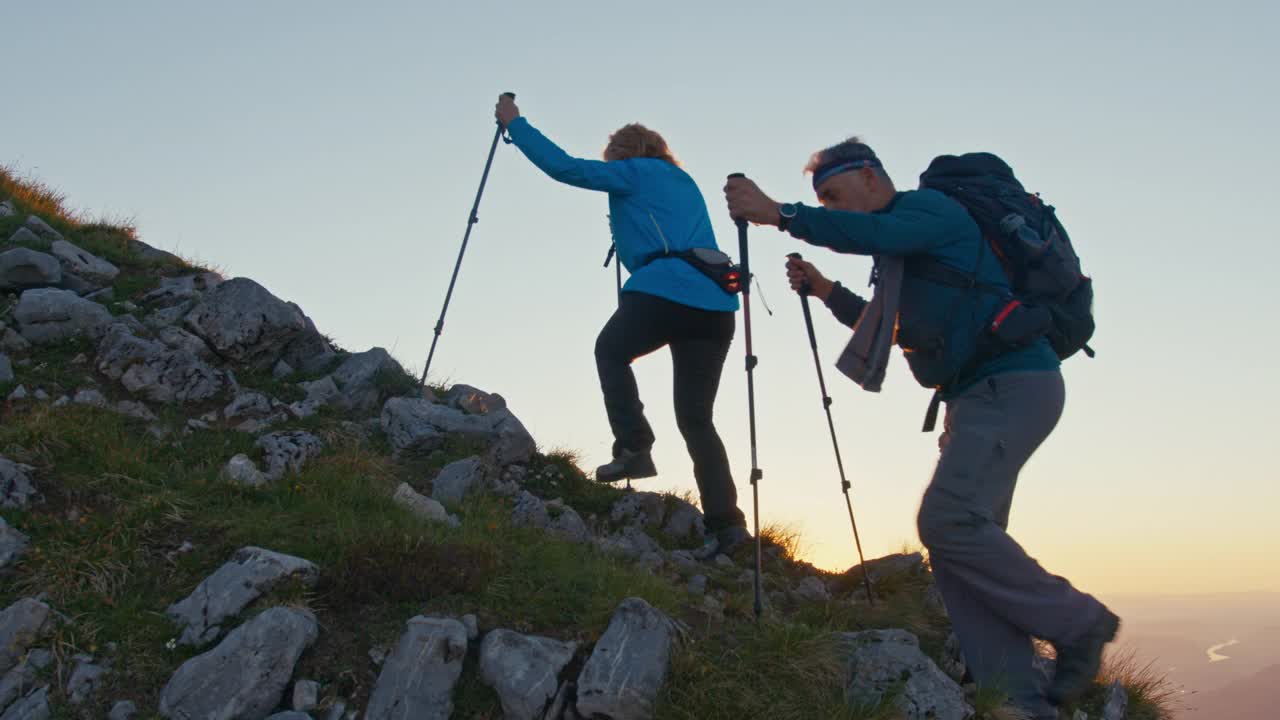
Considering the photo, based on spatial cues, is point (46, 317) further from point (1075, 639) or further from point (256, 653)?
point (1075, 639)

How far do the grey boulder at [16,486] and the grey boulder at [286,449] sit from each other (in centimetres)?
163

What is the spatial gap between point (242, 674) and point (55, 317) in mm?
6028

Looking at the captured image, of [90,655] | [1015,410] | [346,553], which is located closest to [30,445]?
[90,655]

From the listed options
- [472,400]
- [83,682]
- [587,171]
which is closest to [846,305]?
[587,171]

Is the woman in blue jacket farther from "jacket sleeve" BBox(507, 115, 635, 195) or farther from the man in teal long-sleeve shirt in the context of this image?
the man in teal long-sleeve shirt

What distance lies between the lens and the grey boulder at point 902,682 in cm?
566

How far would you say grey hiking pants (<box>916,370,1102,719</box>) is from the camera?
5352 mm

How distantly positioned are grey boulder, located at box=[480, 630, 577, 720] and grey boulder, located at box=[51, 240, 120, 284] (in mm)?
8197

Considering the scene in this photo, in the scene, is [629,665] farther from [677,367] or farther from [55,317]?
[55,317]

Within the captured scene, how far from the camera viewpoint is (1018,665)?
18.7 ft

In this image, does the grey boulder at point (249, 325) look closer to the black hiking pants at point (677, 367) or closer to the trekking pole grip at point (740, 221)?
the black hiking pants at point (677, 367)

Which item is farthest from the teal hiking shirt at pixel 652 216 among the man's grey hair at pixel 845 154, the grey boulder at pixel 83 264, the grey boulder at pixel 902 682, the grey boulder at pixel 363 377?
the grey boulder at pixel 83 264

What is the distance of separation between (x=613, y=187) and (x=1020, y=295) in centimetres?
371

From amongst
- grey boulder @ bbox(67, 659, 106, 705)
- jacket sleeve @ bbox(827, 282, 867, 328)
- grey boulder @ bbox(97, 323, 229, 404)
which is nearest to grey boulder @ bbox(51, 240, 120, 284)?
grey boulder @ bbox(97, 323, 229, 404)
